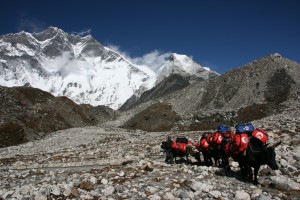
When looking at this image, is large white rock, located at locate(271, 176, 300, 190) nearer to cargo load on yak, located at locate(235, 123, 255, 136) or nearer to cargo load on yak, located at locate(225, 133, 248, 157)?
cargo load on yak, located at locate(225, 133, 248, 157)

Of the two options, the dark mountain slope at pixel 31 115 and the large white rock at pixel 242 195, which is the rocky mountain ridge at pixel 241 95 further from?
the large white rock at pixel 242 195

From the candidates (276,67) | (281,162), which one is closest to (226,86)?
(276,67)

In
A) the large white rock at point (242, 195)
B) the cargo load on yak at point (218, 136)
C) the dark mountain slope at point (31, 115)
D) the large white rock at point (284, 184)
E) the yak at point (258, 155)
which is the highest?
the dark mountain slope at point (31, 115)

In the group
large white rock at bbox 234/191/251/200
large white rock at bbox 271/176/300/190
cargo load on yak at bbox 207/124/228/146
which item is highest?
cargo load on yak at bbox 207/124/228/146

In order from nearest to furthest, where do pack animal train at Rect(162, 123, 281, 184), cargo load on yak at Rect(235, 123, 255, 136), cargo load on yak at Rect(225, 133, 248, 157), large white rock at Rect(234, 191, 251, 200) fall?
1. large white rock at Rect(234, 191, 251, 200)
2. pack animal train at Rect(162, 123, 281, 184)
3. cargo load on yak at Rect(225, 133, 248, 157)
4. cargo load on yak at Rect(235, 123, 255, 136)

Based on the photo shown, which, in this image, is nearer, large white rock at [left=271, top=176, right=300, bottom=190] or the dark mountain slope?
large white rock at [left=271, top=176, right=300, bottom=190]

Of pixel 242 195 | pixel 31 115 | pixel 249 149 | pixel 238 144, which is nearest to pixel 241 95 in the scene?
pixel 31 115

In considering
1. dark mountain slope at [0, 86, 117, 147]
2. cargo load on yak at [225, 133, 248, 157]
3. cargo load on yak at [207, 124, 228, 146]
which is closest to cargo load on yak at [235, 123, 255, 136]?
cargo load on yak at [225, 133, 248, 157]

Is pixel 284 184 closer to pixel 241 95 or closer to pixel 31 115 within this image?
pixel 241 95

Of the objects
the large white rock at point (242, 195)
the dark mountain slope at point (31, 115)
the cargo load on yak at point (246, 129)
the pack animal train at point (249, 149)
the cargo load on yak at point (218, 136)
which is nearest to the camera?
the large white rock at point (242, 195)

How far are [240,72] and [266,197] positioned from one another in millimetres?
84624

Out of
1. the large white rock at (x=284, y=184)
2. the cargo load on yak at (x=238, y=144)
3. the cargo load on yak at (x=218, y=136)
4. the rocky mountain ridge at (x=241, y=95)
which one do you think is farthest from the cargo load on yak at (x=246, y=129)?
the rocky mountain ridge at (x=241, y=95)

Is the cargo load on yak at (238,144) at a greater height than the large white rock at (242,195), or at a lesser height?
greater

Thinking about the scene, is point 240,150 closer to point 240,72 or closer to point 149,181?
point 149,181
